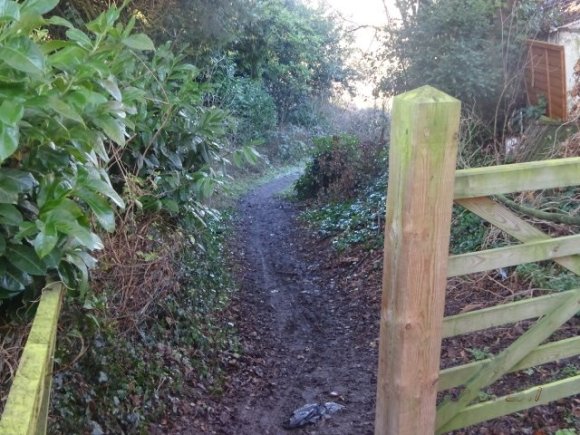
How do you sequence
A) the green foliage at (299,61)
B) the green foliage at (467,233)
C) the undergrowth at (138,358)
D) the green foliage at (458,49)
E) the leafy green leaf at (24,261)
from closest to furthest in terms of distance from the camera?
1. the leafy green leaf at (24,261)
2. the undergrowth at (138,358)
3. the green foliage at (467,233)
4. the green foliage at (458,49)
5. the green foliage at (299,61)

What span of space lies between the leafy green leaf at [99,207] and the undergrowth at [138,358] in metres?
0.93

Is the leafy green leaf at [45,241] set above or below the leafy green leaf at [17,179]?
below

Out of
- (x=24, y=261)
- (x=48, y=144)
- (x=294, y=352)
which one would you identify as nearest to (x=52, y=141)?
(x=48, y=144)

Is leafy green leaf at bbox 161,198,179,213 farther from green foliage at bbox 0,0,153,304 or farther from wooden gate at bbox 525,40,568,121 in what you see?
wooden gate at bbox 525,40,568,121

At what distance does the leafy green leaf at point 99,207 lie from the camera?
8.47ft

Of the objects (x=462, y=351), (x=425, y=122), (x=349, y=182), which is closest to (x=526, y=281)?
(x=462, y=351)

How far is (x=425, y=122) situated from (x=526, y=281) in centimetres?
471

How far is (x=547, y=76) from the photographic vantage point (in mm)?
11414

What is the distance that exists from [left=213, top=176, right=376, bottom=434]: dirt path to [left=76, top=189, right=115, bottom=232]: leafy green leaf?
2787mm

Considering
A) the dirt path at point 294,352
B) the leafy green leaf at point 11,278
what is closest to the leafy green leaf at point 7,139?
the leafy green leaf at point 11,278

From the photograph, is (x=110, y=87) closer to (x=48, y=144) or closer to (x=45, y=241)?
(x=48, y=144)

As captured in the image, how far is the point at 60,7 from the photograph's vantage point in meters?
8.99

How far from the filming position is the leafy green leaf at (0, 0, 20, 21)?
2109 mm

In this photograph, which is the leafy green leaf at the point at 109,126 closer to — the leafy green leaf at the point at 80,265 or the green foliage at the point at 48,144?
the green foliage at the point at 48,144
